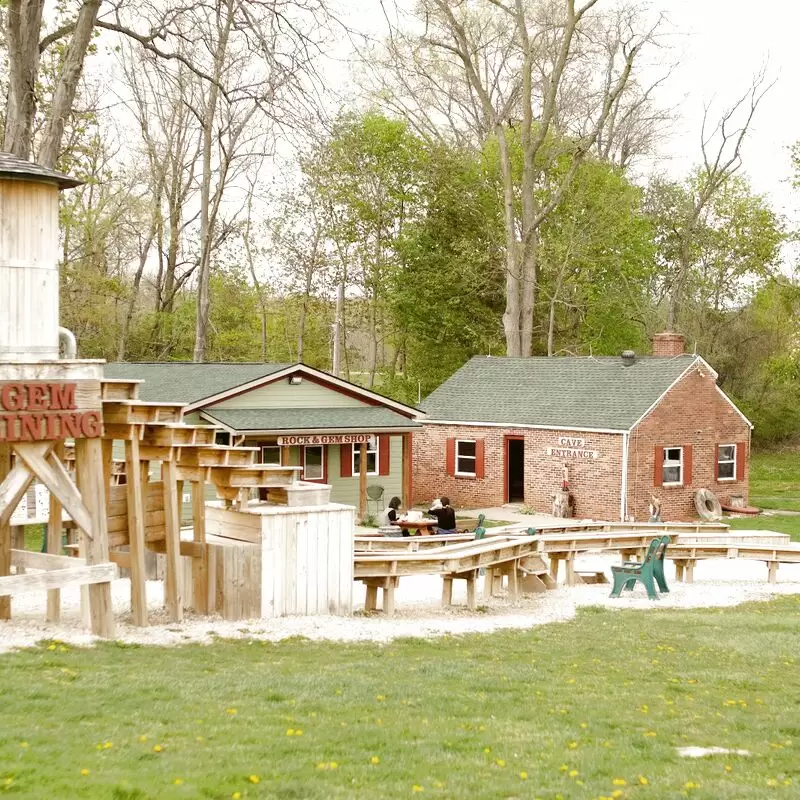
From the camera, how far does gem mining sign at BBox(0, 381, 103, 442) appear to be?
12023mm

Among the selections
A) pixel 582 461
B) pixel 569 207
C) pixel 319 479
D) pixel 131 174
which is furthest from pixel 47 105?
pixel 569 207

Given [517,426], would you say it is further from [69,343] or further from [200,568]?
[69,343]

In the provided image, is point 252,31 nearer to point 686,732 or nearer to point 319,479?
point 686,732

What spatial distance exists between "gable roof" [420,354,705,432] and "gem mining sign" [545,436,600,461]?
418mm

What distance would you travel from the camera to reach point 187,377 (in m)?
32.1

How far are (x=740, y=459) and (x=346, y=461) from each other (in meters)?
12.2

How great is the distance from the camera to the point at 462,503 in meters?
34.6

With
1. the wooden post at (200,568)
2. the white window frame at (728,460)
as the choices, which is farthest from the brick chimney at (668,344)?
the wooden post at (200,568)

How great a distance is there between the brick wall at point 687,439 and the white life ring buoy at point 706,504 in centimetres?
23

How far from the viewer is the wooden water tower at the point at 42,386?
12109 millimetres

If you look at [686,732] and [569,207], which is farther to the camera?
Result: [569,207]

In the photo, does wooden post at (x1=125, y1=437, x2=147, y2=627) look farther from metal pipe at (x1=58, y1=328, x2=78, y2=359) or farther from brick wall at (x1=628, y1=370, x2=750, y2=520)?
brick wall at (x1=628, y1=370, x2=750, y2=520)

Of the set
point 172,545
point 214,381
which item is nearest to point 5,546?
point 172,545

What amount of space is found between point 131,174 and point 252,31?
110 ft
